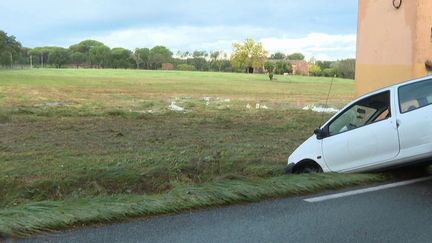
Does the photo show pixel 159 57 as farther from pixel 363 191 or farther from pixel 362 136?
pixel 363 191

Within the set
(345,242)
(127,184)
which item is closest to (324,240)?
(345,242)

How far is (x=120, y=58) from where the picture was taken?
177m

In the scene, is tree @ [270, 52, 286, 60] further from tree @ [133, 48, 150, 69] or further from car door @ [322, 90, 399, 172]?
car door @ [322, 90, 399, 172]

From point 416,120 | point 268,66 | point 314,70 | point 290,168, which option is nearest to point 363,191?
point 416,120

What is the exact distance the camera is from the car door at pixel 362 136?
6.91 meters

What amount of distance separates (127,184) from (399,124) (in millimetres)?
4235

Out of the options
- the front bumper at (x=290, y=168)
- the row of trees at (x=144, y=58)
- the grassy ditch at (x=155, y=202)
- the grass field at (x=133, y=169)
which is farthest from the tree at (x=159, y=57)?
the grassy ditch at (x=155, y=202)

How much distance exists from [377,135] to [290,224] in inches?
92.7

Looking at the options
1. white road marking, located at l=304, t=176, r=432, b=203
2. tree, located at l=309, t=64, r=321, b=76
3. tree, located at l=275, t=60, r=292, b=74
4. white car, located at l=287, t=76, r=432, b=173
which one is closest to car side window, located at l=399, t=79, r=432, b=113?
white car, located at l=287, t=76, r=432, b=173

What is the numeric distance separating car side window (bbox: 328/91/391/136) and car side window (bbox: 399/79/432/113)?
0.78 feet

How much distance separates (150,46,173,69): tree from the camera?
175125 mm

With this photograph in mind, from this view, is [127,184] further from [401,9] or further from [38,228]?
[401,9]

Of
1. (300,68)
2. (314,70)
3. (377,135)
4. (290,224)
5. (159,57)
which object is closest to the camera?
(290,224)

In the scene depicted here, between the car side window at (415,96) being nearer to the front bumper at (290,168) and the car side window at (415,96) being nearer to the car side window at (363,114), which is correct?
the car side window at (363,114)
